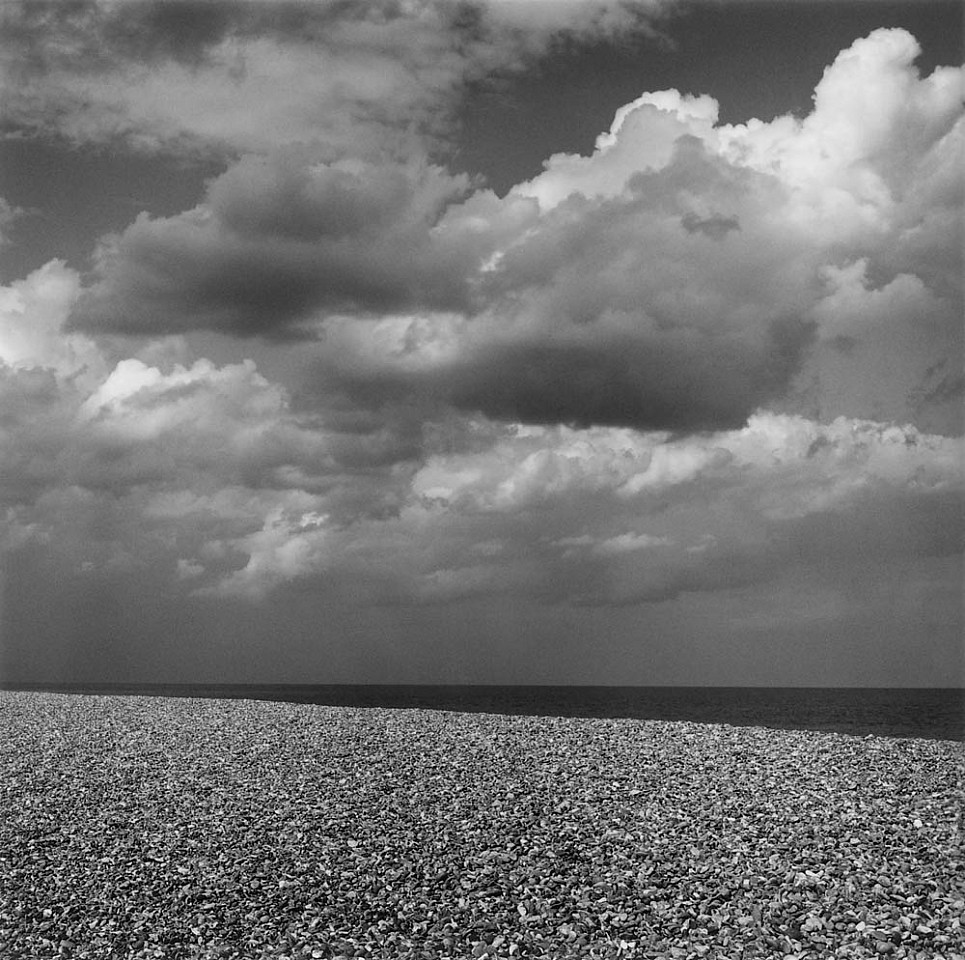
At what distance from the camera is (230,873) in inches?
599

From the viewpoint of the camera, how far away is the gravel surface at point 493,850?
41.6 ft

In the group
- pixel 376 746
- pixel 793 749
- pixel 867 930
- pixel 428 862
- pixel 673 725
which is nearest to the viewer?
pixel 867 930

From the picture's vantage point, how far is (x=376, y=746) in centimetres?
2478

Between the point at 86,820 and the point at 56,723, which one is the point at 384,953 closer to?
the point at 86,820

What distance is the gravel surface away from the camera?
12.7 metres

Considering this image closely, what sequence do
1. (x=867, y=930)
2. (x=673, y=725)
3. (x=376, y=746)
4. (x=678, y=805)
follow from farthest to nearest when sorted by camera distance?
(x=673, y=725), (x=376, y=746), (x=678, y=805), (x=867, y=930)

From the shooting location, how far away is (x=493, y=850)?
1560 centimetres

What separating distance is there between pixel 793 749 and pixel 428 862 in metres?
11.6

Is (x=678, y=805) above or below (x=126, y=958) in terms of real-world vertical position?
above

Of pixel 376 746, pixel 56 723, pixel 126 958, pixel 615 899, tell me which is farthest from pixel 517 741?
pixel 56 723

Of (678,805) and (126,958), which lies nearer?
(126,958)

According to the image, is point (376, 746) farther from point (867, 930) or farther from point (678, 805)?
point (867, 930)

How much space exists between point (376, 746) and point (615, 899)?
1228 cm

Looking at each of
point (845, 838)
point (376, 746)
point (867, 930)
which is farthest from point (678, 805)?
point (376, 746)
